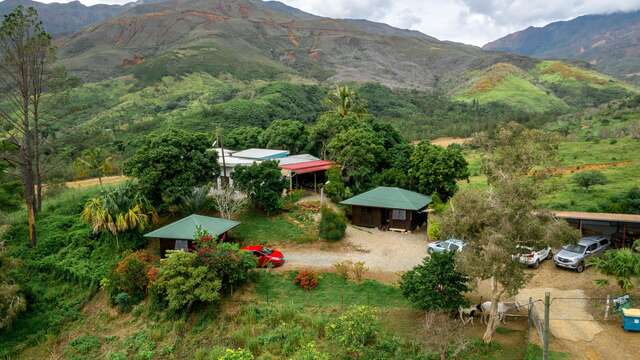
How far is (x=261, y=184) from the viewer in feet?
84.0

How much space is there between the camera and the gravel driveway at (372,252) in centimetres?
2058

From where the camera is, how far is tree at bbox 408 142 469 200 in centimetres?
2695

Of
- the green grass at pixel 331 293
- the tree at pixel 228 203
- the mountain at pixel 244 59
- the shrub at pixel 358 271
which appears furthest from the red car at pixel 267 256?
the mountain at pixel 244 59

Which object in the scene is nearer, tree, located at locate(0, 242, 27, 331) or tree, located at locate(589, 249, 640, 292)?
tree, located at locate(589, 249, 640, 292)

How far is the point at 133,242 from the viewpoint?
23.0 meters

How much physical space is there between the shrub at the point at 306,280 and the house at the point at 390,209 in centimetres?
776

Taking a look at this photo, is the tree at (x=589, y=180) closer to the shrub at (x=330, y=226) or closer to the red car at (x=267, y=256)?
the shrub at (x=330, y=226)

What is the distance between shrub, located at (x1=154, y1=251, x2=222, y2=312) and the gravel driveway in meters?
3.92

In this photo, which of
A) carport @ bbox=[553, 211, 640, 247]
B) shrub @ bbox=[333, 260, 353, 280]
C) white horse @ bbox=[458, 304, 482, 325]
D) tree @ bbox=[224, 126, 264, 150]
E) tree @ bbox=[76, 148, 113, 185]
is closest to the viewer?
white horse @ bbox=[458, 304, 482, 325]

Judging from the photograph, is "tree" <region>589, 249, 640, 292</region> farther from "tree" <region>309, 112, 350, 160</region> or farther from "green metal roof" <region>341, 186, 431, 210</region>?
"tree" <region>309, 112, 350, 160</region>

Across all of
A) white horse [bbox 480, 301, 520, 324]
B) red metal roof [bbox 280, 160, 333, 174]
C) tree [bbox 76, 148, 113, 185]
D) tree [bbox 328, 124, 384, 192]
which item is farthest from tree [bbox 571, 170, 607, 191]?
tree [bbox 76, 148, 113, 185]

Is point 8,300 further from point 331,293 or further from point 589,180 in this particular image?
point 589,180

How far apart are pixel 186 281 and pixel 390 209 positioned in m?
12.5

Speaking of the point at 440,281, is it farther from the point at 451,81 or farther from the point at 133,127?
the point at 451,81
